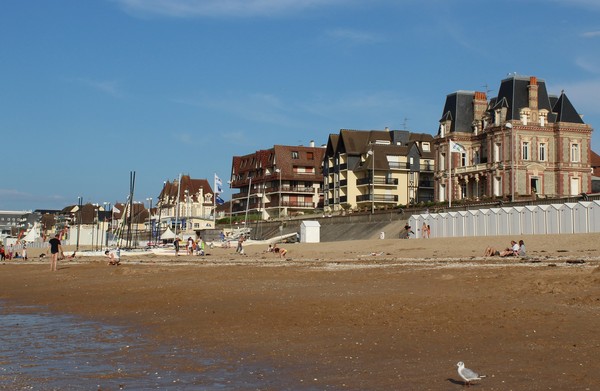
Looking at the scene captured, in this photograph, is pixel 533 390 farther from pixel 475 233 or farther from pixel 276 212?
pixel 276 212

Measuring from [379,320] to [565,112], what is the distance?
7315cm

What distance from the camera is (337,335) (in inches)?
519

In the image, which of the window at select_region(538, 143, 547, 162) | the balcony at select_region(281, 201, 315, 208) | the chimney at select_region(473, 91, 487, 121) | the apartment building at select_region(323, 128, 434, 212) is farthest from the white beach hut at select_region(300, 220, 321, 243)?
the balcony at select_region(281, 201, 315, 208)

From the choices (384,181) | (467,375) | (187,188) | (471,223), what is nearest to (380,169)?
(384,181)

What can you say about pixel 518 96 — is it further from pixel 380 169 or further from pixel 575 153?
pixel 380 169

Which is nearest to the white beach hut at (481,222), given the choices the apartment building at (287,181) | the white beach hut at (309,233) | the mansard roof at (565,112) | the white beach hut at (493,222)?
the white beach hut at (493,222)

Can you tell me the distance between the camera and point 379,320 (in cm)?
1445

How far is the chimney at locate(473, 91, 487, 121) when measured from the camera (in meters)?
87.2

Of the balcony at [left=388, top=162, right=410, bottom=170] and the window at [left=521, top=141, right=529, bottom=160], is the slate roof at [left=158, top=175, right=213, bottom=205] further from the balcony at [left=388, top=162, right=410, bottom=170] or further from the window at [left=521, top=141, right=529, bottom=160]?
the window at [left=521, top=141, right=529, bottom=160]

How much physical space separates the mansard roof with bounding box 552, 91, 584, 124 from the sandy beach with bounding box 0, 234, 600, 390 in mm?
60193

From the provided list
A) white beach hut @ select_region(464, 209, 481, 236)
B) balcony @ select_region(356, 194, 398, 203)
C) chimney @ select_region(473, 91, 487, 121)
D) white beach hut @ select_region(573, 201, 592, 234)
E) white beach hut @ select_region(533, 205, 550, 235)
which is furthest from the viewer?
balcony @ select_region(356, 194, 398, 203)

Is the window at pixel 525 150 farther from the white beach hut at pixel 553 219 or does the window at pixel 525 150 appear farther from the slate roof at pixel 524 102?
the white beach hut at pixel 553 219

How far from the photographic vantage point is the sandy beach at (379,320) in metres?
9.85

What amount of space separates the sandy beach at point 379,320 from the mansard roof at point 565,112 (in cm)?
6019
